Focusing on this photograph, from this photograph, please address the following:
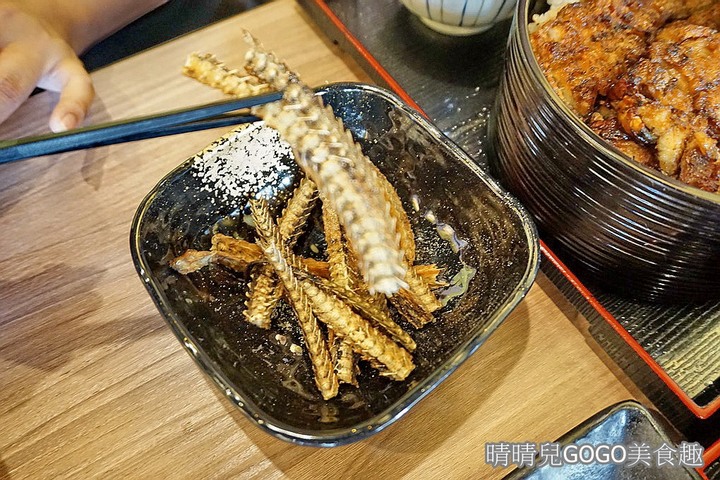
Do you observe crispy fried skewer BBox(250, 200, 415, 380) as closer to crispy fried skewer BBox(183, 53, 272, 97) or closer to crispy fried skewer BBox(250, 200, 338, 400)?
crispy fried skewer BBox(250, 200, 338, 400)

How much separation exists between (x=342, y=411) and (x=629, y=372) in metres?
0.51

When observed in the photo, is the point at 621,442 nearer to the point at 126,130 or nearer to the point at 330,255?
the point at 330,255

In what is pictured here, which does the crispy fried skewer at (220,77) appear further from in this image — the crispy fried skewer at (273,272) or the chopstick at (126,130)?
the crispy fried skewer at (273,272)

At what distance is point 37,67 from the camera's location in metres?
1.20

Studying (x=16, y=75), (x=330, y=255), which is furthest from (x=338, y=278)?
(x=16, y=75)

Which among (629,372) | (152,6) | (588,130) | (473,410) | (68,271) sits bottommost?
(629,372)

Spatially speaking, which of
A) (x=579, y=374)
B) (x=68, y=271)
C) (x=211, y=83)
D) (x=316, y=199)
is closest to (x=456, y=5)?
(x=316, y=199)

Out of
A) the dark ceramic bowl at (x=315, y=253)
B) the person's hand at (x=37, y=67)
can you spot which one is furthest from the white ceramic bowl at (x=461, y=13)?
the person's hand at (x=37, y=67)

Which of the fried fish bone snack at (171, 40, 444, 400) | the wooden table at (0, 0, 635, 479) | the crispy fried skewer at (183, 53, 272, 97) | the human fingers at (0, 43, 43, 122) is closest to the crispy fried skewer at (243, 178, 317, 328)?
the fried fish bone snack at (171, 40, 444, 400)

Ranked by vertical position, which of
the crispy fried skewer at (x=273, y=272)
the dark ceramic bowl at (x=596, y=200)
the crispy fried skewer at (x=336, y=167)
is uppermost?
the crispy fried skewer at (x=336, y=167)

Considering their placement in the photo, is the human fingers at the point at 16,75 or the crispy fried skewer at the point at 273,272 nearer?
the crispy fried skewer at the point at 273,272

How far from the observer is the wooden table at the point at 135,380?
0.91 m

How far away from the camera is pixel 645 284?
97cm

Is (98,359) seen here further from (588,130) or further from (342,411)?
(588,130)
